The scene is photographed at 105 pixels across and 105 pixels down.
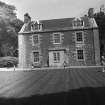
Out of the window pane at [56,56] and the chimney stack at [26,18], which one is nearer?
the window pane at [56,56]

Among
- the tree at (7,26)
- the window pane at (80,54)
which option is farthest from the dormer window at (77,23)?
the tree at (7,26)

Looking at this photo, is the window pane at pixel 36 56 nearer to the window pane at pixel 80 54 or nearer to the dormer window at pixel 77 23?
the window pane at pixel 80 54

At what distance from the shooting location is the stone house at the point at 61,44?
24.9 m

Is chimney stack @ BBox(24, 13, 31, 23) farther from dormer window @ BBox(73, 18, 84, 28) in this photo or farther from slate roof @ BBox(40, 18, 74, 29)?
dormer window @ BBox(73, 18, 84, 28)

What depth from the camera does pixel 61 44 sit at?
85.2 feet

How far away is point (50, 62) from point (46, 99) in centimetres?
2036

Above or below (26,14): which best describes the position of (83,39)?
below

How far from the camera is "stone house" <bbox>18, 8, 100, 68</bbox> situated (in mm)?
24891

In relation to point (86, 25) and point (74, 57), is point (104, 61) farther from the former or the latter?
point (86, 25)

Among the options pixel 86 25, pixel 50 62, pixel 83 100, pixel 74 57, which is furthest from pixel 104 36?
pixel 83 100

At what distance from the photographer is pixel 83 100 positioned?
16.8 feet

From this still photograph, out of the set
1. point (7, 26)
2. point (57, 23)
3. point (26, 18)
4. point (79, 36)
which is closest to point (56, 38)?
point (57, 23)

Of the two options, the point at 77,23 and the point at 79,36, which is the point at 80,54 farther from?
the point at 77,23

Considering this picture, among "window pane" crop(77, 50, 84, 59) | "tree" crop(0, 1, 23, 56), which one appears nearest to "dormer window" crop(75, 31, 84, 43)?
"window pane" crop(77, 50, 84, 59)
